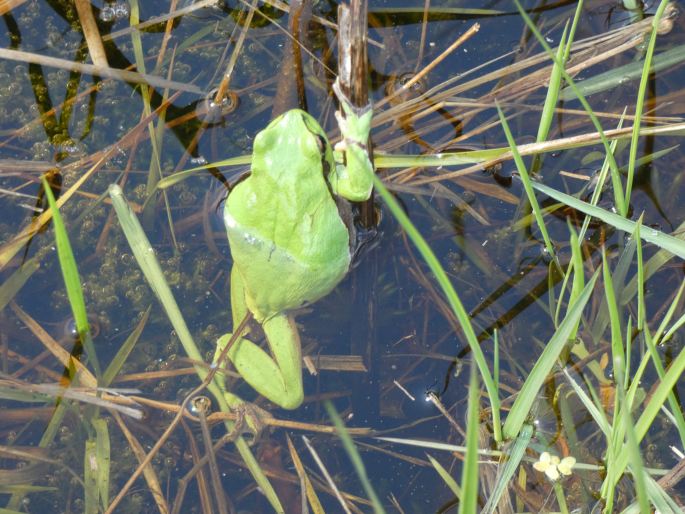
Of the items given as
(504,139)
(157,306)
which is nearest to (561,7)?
(504,139)

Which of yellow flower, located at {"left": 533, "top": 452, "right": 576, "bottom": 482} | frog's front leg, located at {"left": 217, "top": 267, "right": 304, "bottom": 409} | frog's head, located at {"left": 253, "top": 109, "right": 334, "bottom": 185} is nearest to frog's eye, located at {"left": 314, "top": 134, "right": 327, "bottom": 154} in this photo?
frog's head, located at {"left": 253, "top": 109, "right": 334, "bottom": 185}

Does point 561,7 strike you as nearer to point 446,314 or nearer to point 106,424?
point 446,314

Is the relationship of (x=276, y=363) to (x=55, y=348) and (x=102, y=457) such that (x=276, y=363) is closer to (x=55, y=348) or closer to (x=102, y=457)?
(x=102, y=457)

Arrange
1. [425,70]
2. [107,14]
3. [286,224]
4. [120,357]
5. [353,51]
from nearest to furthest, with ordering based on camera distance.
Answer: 1. [353,51]
2. [286,224]
3. [120,357]
4. [425,70]
5. [107,14]

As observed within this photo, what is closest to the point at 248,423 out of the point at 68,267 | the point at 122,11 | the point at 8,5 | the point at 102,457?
the point at 102,457

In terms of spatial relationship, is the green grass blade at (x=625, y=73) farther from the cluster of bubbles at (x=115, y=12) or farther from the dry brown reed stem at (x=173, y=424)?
the cluster of bubbles at (x=115, y=12)

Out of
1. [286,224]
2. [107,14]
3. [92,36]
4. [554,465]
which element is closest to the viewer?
[554,465]

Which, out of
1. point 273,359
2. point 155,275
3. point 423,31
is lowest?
point 273,359
